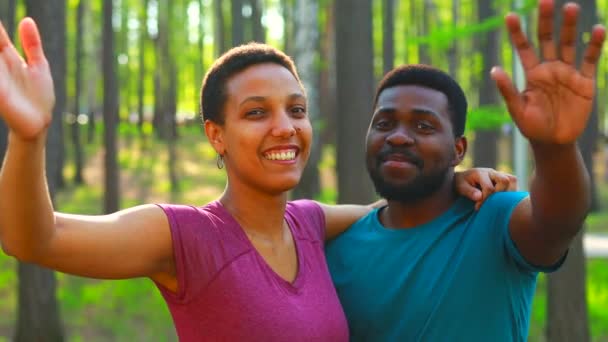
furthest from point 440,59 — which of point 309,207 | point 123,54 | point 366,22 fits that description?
point 309,207

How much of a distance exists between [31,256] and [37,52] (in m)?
0.64

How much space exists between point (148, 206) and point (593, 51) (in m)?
1.61

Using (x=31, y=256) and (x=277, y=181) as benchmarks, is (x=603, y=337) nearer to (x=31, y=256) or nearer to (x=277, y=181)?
(x=277, y=181)

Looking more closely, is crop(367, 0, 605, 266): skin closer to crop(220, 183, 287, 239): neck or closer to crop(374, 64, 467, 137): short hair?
crop(374, 64, 467, 137): short hair

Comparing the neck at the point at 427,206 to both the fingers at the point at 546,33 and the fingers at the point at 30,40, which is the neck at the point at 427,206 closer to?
the fingers at the point at 546,33

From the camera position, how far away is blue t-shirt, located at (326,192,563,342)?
3.07 m

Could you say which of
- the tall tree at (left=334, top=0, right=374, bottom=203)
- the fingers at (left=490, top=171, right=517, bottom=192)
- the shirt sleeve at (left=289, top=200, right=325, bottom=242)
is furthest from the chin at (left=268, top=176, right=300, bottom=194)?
the tall tree at (left=334, top=0, right=374, bottom=203)

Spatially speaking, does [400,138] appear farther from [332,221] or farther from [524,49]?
[524,49]

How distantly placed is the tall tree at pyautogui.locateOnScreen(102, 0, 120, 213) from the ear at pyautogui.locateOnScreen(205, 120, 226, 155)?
37.4 ft

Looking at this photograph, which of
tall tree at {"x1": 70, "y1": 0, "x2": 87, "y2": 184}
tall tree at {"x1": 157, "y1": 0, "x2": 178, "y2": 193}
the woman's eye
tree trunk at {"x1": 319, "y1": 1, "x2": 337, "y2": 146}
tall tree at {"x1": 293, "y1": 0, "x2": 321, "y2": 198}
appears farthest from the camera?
tree trunk at {"x1": 319, "y1": 1, "x2": 337, "y2": 146}

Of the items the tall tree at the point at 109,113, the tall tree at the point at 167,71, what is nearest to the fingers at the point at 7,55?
the tall tree at the point at 109,113

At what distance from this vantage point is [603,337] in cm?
1035

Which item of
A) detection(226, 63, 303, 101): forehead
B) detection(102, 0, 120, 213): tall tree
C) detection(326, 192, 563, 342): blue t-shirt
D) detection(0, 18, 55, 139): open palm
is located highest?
detection(0, 18, 55, 139): open palm

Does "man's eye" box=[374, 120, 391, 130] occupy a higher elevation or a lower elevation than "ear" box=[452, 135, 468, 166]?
higher
